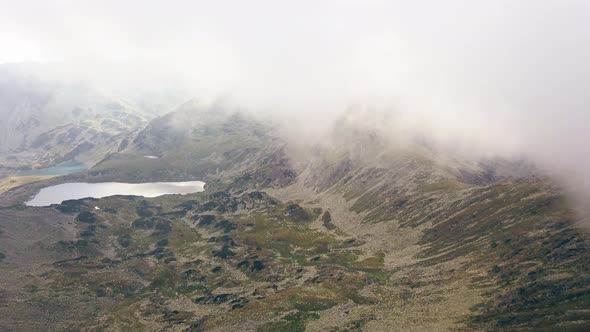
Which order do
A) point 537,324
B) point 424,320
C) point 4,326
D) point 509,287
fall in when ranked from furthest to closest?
point 4,326 < point 509,287 < point 424,320 < point 537,324

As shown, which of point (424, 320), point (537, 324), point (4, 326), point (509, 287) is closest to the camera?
point (537, 324)

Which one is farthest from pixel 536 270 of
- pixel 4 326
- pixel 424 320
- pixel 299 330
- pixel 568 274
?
pixel 4 326

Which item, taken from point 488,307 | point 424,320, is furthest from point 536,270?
point 424,320

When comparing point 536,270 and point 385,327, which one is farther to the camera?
point 536,270

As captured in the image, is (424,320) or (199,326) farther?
(199,326)

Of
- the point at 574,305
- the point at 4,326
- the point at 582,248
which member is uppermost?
the point at 582,248

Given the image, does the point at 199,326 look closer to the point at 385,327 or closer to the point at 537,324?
the point at 385,327

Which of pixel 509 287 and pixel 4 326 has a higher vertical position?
pixel 509 287

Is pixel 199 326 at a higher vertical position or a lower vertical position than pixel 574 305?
lower

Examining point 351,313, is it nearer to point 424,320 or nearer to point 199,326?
point 424,320
